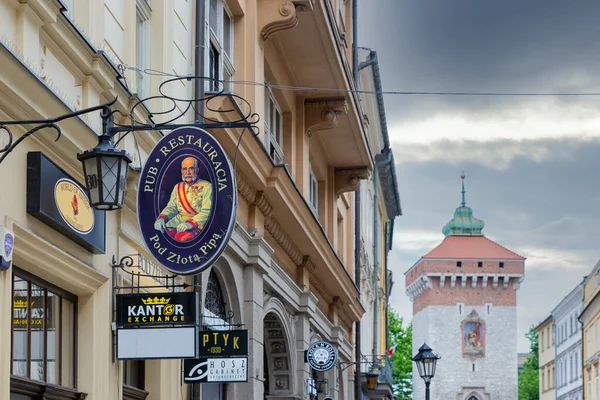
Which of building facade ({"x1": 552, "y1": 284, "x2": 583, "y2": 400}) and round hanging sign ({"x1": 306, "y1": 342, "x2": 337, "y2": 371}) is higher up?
building facade ({"x1": 552, "y1": 284, "x2": 583, "y2": 400})

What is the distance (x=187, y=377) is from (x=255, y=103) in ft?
14.2

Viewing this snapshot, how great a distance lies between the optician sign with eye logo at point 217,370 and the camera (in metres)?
12.4

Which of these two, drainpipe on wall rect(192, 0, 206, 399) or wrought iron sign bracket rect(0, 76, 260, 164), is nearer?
wrought iron sign bracket rect(0, 76, 260, 164)

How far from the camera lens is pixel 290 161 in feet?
66.4

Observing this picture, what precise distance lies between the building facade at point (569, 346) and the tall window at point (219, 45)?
60823 millimetres

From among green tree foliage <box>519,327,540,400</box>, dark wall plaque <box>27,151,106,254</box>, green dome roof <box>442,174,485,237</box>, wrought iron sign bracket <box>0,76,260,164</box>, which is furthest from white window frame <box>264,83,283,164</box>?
green dome roof <box>442,174,485,237</box>

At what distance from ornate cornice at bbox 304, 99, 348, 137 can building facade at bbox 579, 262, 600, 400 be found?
1838 inches

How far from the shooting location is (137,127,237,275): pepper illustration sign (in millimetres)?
10125

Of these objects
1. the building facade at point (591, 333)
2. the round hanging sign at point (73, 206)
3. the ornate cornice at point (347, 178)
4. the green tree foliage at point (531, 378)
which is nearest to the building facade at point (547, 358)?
the green tree foliage at point (531, 378)

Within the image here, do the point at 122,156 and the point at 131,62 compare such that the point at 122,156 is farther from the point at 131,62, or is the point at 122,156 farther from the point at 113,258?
the point at 131,62

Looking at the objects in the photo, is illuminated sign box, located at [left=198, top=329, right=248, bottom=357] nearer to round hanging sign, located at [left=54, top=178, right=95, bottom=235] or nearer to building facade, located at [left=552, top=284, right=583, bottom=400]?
round hanging sign, located at [left=54, top=178, right=95, bottom=235]

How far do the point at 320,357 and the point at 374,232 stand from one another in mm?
22242

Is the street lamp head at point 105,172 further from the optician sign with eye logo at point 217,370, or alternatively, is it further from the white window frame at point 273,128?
the white window frame at point 273,128

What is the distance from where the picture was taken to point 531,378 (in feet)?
385
